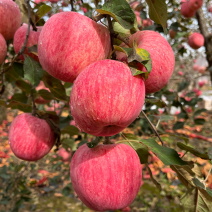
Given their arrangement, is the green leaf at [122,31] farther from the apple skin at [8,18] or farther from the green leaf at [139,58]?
the apple skin at [8,18]

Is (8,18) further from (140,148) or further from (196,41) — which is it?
(196,41)

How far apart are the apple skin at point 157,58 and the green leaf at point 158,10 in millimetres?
41

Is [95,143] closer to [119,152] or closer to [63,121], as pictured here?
[119,152]

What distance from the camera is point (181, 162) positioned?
70cm

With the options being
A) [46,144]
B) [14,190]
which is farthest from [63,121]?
[14,190]

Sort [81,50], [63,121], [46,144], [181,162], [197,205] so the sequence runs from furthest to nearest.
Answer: [63,121]
[46,144]
[197,205]
[181,162]
[81,50]

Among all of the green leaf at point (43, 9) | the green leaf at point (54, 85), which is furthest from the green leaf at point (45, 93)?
the green leaf at point (43, 9)

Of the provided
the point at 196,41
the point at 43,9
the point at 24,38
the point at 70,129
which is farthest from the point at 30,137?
the point at 196,41

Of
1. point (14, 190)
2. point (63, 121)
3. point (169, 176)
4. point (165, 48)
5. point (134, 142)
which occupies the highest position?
point (165, 48)

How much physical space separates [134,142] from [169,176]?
1.91m

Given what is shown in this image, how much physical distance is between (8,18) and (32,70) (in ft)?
0.90

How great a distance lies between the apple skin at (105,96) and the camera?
0.54 m

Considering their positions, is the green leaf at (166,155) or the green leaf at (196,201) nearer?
the green leaf at (166,155)

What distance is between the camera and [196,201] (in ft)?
2.63
